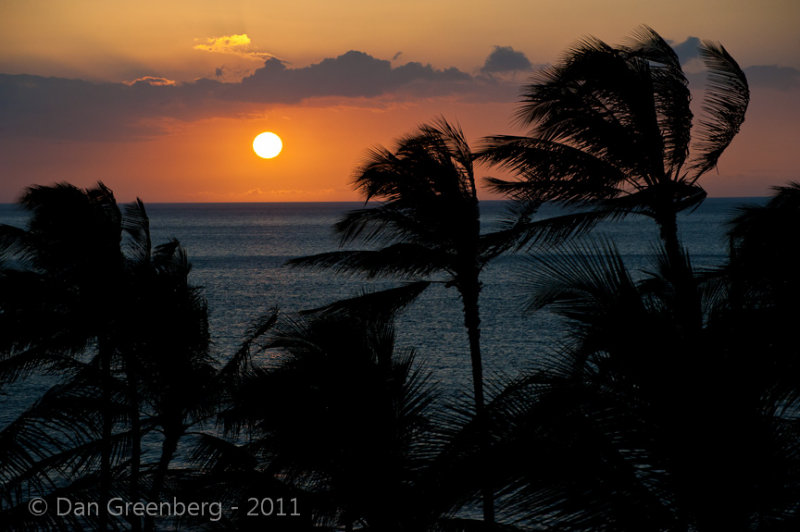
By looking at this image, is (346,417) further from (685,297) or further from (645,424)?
(685,297)

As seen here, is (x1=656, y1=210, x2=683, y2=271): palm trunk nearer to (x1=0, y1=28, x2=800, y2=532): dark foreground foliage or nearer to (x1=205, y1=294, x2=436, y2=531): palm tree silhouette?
(x1=0, y1=28, x2=800, y2=532): dark foreground foliage

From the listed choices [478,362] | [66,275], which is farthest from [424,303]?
[66,275]

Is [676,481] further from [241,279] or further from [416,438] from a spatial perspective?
[241,279]

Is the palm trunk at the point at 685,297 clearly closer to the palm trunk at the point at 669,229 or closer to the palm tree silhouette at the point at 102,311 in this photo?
the palm trunk at the point at 669,229

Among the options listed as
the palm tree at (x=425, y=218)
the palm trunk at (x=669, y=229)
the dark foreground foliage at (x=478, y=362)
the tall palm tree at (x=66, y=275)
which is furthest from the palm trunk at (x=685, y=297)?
the tall palm tree at (x=66, y=275)

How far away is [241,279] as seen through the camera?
85250mm

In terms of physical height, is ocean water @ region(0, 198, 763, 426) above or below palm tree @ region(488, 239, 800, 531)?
below

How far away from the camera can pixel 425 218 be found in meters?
12.8

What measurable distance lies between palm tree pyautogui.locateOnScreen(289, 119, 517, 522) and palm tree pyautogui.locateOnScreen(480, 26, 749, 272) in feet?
4.65

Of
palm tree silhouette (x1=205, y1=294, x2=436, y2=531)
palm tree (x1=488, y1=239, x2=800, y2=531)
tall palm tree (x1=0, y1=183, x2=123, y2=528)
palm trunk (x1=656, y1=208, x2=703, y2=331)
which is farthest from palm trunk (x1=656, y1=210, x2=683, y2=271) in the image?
tall palm tree (x1=0, y1=183, x2=123, y2=528)

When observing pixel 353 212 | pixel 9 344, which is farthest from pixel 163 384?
pixel 353 212

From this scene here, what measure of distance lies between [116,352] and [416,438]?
26.0 feet

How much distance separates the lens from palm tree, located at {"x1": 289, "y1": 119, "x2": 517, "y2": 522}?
1234 centimetres

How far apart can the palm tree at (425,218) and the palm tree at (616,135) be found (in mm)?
1418
